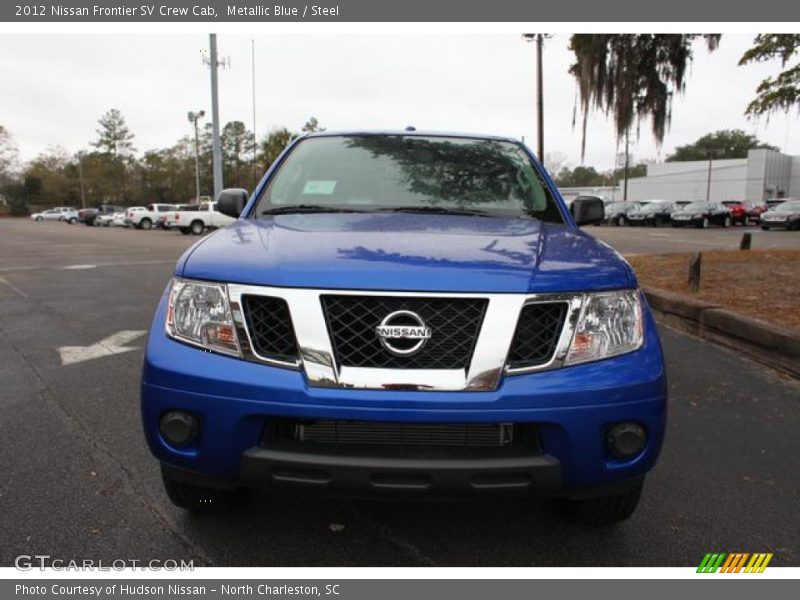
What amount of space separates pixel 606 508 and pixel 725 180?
72.6 m

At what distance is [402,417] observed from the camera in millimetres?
1981

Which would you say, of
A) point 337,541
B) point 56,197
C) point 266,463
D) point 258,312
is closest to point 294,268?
point 258,312

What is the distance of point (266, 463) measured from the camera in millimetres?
2027

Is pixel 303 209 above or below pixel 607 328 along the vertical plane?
above

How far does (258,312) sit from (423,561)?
1.09 m

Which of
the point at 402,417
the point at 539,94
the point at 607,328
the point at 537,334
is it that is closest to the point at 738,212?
the point at 539,94

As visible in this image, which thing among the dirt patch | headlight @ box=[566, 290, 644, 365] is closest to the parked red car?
the dirt patch

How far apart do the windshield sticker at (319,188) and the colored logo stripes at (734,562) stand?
2.34 metres

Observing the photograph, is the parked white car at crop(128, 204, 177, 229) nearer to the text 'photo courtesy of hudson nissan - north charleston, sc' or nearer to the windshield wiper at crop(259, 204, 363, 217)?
the windshield wiper at crop(259, 204, 363, 217)

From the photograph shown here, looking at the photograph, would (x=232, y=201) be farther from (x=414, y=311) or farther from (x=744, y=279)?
(x=744, y=279)

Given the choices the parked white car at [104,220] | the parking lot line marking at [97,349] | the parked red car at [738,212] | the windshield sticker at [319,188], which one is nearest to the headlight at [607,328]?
the windshield sticker at [319,188]

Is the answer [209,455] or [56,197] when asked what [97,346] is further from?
[56,197]

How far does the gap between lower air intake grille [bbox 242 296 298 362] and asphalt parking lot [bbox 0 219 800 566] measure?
812 mm

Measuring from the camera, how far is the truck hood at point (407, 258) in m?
2.09
